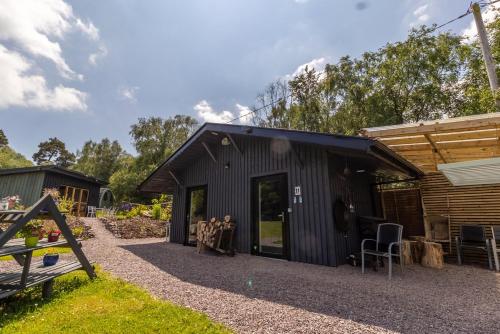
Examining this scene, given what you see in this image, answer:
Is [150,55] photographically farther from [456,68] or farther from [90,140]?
[90,140]

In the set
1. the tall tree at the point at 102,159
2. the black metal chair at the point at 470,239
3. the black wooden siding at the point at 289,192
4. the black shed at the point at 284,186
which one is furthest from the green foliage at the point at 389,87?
the tall tree at the point at 102,159

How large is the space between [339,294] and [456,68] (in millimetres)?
18111

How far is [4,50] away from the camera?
22.5ft

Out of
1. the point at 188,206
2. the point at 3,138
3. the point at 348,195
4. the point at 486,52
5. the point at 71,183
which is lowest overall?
the point at 188,206

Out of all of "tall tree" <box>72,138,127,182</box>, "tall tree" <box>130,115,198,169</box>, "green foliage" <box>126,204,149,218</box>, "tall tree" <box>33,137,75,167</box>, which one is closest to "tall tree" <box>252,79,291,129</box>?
"green foliage" <box>126,204,149,218</box>

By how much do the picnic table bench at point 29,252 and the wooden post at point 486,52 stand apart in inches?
369

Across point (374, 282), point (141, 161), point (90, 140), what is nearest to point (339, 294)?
point (374, 282)

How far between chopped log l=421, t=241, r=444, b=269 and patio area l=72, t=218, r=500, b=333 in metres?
0.22

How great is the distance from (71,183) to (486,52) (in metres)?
19.5

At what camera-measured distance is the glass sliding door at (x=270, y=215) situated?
5656mm

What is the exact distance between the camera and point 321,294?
10.3ft

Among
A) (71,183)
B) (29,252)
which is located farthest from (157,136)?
(29,252)

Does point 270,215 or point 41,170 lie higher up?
point 41,170

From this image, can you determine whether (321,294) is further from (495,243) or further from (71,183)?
(71,183)
